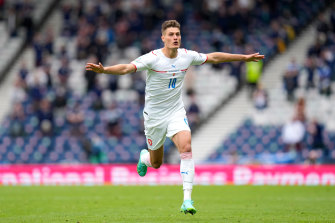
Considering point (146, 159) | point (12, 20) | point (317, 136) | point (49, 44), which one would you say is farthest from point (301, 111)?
point (12, 20)

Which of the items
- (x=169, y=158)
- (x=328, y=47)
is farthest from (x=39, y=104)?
(x=328, y=47)

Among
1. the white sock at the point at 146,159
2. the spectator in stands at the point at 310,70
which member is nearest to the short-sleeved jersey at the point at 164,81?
the white sock at the point at 146,159

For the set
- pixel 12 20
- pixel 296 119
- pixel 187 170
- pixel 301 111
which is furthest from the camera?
pixel 12 20

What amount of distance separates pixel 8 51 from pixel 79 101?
19.9ft

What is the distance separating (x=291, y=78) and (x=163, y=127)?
15.1 meters

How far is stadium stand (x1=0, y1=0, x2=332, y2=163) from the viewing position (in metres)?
25.9

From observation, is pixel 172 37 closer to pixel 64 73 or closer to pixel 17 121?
pixel 17 121

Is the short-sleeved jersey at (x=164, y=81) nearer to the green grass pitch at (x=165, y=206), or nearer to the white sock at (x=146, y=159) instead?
the white sock at (x=146, y=159)

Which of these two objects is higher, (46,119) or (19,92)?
(19,92)

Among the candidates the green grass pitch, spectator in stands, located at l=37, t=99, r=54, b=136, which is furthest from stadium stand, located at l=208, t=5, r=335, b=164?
spectator in stands, located at l=37, t=99, r=54, b=136

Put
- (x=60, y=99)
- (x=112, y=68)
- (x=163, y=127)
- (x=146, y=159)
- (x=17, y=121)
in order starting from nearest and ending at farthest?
(x=112, y=68), (x=163, y=127), (x=146, y=159), (x=60, y=99), (x=17, y=121)

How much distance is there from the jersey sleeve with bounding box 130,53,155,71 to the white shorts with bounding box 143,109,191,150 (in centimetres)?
99

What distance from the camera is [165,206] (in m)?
12.5

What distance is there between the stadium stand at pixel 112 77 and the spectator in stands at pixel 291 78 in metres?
2.10
